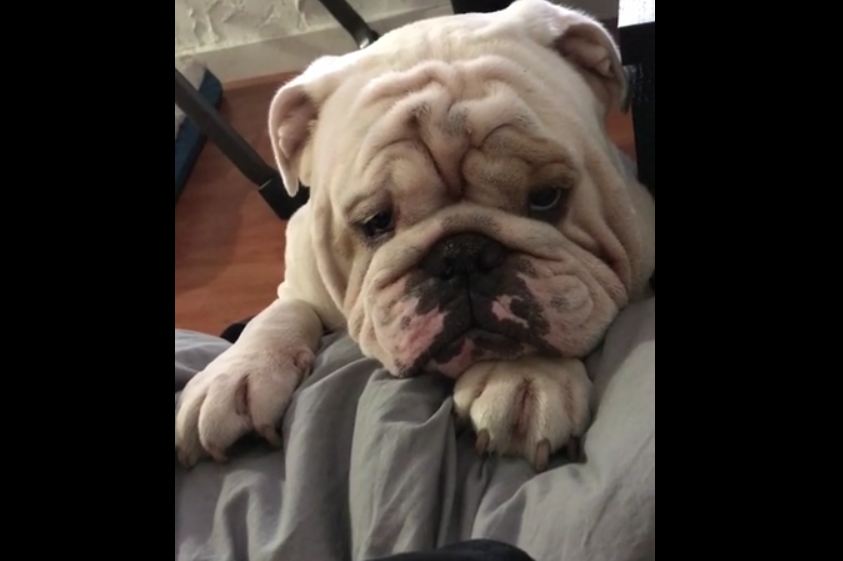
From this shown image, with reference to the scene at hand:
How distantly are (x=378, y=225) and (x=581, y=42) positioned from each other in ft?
1.04

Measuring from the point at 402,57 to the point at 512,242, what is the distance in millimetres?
253

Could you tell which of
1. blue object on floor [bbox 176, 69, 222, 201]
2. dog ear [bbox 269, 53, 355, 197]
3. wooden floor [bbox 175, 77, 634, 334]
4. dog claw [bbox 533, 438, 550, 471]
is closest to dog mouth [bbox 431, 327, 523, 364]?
dog claw [bbox 533, 438, 550, 471]

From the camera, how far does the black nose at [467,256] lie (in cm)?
86

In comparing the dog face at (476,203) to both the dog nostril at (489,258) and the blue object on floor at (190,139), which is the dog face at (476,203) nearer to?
the dog nostril at (489,258)

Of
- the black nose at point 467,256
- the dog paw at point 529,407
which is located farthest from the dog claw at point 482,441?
the black nose at point 467,256

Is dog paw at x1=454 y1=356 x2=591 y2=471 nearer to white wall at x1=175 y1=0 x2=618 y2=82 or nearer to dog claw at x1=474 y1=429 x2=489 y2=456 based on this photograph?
dog claw at x1=474 y1=429 x2=489 y2=456

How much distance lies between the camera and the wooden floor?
68.0 inches

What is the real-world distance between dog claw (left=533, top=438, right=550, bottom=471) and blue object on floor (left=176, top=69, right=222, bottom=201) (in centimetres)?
146

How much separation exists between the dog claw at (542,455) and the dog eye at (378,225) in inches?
11.2

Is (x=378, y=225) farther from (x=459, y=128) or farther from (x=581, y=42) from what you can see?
(x=581, y=42)
